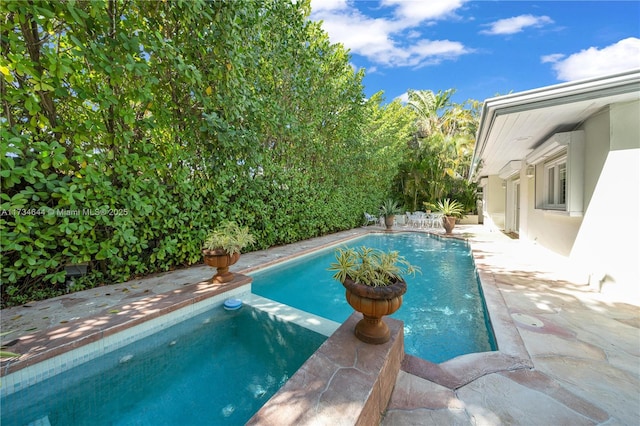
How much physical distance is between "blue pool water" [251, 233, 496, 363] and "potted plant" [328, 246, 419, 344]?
1.19 metres

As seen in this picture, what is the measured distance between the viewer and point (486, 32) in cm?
808

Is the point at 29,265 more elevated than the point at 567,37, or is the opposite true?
the point at 567,37

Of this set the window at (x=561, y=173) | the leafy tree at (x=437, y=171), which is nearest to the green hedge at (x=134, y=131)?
the window at (x=561, y=173)

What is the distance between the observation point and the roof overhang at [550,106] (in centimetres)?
349

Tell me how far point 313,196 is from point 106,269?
267 inches

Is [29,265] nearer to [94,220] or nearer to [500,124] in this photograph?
[94,220]

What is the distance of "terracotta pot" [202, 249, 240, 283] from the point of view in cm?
443

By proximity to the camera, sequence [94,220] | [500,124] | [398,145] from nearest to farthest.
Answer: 1. [94,220]
2. [500,124]
3. [398,145]

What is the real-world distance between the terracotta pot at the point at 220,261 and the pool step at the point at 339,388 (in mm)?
2723

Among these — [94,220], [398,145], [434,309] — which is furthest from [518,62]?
[94,220]

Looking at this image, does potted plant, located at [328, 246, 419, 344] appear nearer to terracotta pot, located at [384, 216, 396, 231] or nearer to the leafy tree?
terracotta pot, located at [384, 216, 396, 231]

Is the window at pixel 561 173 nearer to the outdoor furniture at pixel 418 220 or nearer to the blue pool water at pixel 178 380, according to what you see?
the blue pool water at pixel 178 380

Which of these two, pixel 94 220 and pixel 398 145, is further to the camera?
pixel 398 145

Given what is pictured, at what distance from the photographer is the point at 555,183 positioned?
7043 millimetres
